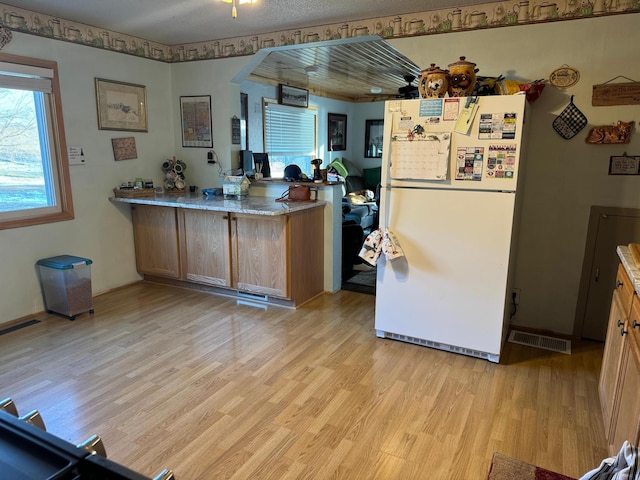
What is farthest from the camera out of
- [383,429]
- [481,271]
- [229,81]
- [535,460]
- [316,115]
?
[316,115]

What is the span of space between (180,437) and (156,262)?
2459mm

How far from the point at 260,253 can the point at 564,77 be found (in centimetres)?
256

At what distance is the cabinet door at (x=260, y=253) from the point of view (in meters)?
3.46

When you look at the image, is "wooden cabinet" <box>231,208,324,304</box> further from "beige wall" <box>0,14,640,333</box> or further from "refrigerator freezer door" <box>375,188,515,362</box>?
"beige wall" <box>0,14,640,333</box>

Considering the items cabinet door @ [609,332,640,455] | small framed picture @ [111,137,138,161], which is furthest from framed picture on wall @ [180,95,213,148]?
cabinet door @ [609,332,640,455]

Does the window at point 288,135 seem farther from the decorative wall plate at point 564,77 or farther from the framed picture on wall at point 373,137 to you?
the decorative wall plate at point 564,77

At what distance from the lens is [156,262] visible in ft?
13.6

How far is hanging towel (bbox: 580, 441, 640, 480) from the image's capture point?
115 centimetres

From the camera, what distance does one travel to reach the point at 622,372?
174cm

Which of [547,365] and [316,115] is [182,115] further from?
[547,365]

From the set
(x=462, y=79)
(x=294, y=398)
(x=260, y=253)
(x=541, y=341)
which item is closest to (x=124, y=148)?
(x=260, y=253)

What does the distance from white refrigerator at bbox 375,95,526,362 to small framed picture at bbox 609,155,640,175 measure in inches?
29.9

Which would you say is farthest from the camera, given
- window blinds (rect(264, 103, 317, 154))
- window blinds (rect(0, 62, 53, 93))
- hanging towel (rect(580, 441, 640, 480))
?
window blinds (rect(264, 103, 317, 154))

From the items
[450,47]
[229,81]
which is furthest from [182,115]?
[450,47]
